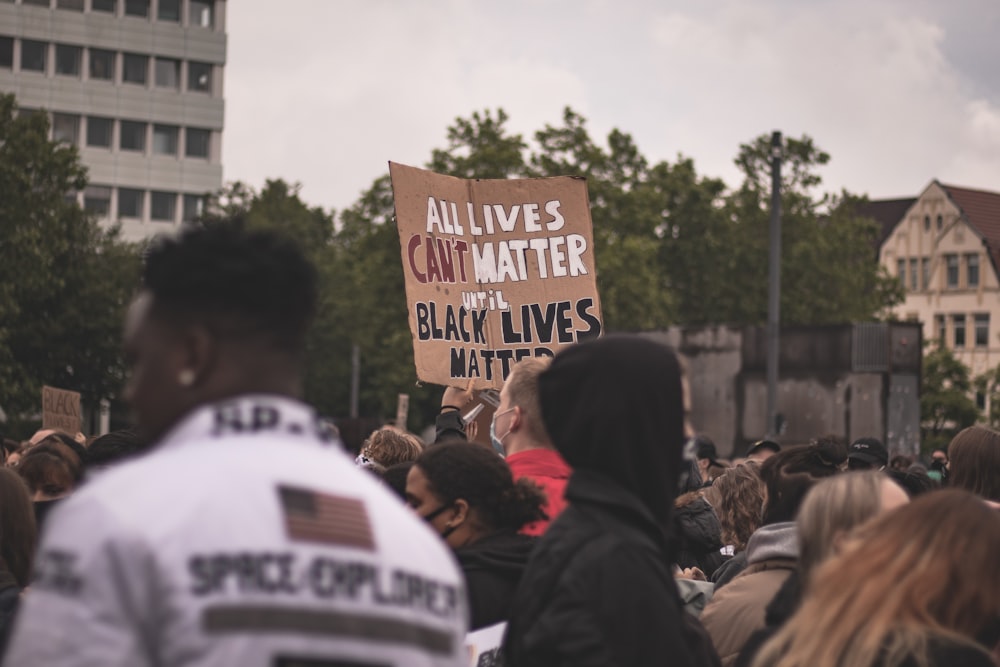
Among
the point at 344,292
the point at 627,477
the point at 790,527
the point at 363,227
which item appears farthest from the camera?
the point at 344,292

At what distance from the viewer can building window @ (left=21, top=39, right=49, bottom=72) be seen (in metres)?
70.3

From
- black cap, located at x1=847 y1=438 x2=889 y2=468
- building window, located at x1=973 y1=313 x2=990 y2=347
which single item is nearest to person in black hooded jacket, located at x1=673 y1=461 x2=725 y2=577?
black cap, located at x1=847 y1=438 x2=889 y2=468

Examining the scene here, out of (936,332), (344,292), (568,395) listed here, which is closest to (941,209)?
(936,332)

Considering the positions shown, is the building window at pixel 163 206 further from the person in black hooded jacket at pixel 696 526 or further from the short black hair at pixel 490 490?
the short black hair at pixel 490 490

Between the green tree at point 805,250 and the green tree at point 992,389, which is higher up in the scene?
the green tree at point 805,250

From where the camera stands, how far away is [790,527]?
184 inches

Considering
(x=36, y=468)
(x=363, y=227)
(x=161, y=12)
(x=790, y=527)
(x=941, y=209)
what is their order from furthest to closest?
(x=941, y=209), (x=161, y=12), (x=363, y=227), (x=36, y=468), (x=790, y=527)

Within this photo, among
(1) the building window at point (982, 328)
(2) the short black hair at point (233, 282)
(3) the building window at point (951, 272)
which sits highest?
(3) the building window at point (951, 272)

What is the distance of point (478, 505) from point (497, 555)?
0.66 ft

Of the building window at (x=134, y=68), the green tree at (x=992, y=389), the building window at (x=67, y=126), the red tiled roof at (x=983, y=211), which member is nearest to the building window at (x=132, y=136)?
the building window at (x=134, y=68)

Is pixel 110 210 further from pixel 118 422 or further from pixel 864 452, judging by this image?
pixel 864 452

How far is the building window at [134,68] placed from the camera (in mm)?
73938

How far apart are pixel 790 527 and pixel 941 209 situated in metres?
83.8

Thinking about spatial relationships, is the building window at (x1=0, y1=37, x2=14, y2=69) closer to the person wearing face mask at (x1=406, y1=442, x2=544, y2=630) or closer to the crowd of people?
the crowd of people
